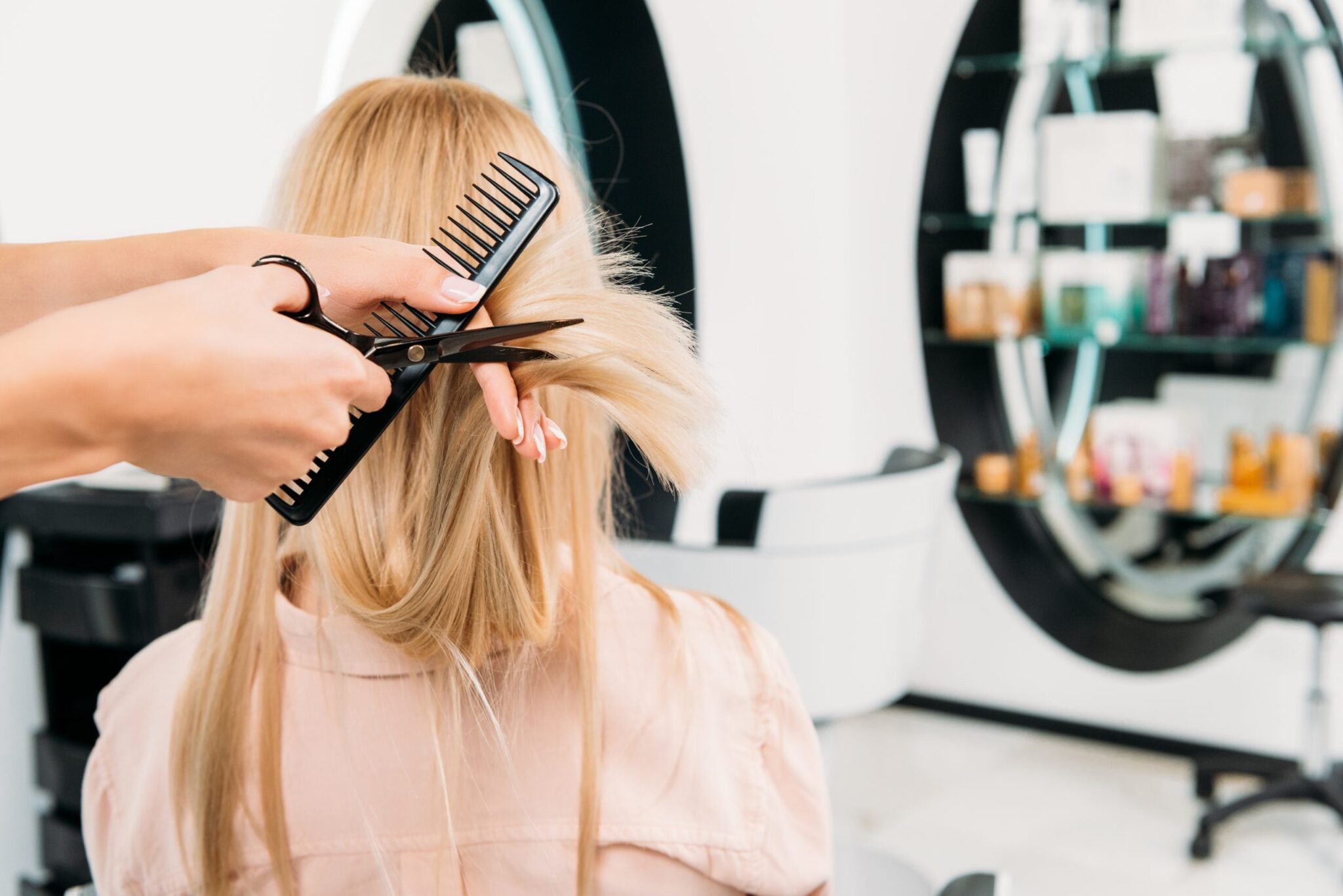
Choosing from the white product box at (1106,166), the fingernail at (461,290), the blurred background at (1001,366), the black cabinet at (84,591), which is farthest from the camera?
the white product box at (1106,166)

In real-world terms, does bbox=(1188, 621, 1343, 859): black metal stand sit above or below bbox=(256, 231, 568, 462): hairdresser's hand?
below

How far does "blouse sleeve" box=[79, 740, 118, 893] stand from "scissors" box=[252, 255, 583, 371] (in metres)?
0.44

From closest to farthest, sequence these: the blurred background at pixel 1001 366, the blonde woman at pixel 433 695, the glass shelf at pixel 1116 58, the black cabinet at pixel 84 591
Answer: the blonde woman at pixel 433 695 → the black cabinet at pixel 84 591 → the blurred background at pixel 1001 366 → the glass shelf at pixel 1116 58

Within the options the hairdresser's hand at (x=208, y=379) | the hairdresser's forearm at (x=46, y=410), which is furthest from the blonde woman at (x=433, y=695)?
the hairdresser's forearm at (x=46, y=410)

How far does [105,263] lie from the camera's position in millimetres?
792

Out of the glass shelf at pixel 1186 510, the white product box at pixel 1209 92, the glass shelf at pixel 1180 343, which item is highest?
the white product box at pixel 1209 92

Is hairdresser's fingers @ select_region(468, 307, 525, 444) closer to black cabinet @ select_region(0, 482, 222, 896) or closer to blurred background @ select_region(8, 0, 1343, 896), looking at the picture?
black cabinet @ select_region(0, 482, 222, 896)

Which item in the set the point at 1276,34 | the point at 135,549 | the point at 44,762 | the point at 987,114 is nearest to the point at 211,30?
the point at 135,549

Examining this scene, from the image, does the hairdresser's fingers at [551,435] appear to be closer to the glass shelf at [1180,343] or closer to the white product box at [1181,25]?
the glass shelf at [1180,343]

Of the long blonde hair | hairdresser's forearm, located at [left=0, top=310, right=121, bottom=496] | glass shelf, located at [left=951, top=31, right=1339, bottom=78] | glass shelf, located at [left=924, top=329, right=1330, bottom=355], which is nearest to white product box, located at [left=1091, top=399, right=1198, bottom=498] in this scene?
glass shelf, located at [left=924, top=329, right=1330, bottom=355]

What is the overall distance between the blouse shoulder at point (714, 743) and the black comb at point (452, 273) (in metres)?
0.28

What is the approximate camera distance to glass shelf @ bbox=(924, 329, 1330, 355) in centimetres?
277

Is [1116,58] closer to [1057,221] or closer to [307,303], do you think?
[1057,221]

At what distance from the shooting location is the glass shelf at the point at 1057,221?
2.76 metres
